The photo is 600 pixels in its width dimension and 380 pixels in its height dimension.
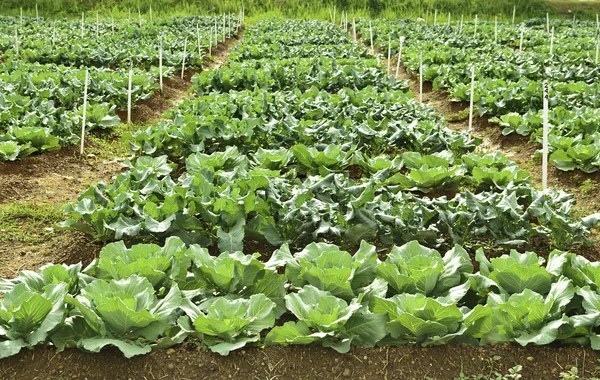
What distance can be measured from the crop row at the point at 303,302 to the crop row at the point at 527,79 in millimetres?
3683

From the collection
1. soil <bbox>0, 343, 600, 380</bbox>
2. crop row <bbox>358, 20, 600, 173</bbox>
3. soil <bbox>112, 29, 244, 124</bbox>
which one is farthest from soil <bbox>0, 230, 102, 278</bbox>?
soil <bbox>112, 29, 244, 124</bbox>

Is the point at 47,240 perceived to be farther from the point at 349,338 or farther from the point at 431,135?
the point at 431,135

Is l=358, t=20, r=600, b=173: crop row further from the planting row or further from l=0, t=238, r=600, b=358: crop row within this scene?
the planting row

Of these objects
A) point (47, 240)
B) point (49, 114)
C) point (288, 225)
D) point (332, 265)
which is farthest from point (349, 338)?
point (49, 114)

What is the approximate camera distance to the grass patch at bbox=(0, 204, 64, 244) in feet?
19.0

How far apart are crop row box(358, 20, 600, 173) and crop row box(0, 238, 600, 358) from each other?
12.1 feet

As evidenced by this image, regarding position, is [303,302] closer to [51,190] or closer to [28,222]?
[28,222]

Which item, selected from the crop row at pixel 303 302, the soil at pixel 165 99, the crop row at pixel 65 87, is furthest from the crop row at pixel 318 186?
the soil at pixel 165 99

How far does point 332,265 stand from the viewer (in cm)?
421

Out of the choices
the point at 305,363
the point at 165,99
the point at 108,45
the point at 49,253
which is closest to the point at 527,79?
the point at 165,99

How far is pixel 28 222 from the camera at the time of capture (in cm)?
616

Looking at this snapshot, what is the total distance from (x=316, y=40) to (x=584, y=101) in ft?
41.1

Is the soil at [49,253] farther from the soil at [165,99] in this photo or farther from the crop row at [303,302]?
the soil at [165,99]

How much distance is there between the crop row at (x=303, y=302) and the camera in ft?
11.8
